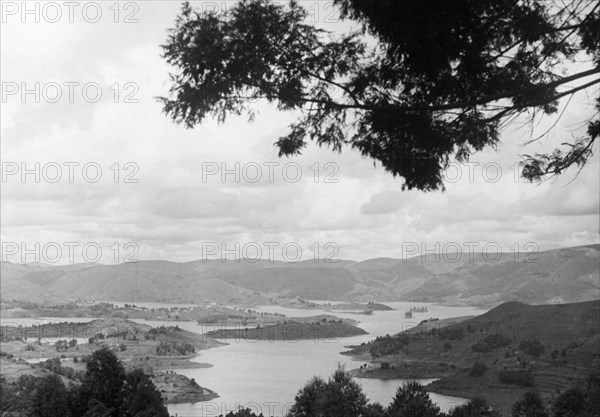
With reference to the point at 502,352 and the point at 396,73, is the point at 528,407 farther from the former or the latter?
the point at 502,352

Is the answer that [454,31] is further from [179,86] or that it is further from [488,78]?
[179,86]

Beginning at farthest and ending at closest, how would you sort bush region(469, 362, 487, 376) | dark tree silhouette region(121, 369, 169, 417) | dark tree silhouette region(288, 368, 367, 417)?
bush region(469, 362, 487, 376) → dark tree silhouette region(288, 368, 367, 417) → dark tree silhouette region(121, 369, 169, 417)

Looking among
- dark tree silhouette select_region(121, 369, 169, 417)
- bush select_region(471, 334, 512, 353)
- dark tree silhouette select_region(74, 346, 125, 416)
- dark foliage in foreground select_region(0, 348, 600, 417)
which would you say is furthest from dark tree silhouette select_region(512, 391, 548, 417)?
bush select_region(471, 334, 512, 353)

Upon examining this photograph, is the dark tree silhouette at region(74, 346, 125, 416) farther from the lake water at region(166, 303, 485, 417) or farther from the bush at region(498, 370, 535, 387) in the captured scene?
the bush at region(498, 370, 535, 387)

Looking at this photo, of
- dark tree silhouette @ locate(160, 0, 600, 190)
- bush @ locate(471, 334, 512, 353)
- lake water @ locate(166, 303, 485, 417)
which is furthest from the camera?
bush @ locate(471, 334, 512, 353)

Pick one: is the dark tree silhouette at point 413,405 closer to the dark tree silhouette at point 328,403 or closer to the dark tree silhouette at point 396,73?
the dark tree silhouette at point 328,403

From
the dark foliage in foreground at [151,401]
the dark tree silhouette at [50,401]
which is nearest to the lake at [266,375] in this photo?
the dark foliage in foreground at [151,401]
